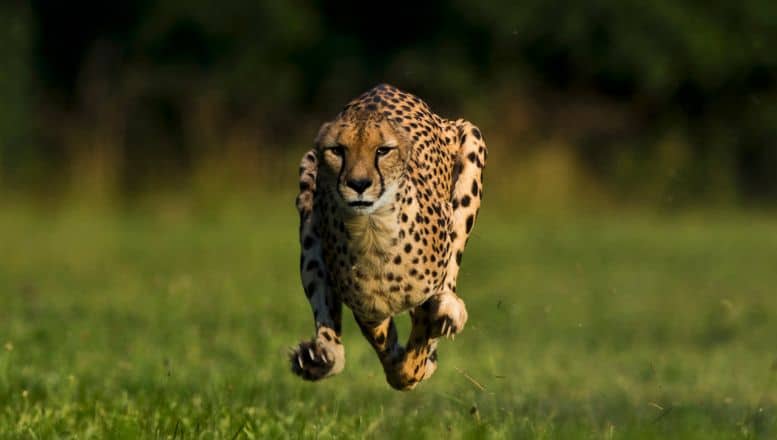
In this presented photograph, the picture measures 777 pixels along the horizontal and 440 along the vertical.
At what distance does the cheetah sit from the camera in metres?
3.79

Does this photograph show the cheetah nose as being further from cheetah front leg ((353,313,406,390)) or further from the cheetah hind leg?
cheetah front leg ((353,313,406,390))

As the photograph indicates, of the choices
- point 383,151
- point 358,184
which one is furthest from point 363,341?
point 358,184

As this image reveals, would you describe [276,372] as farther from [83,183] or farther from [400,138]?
[83,183]

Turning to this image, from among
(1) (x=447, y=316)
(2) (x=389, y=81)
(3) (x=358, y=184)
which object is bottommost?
(1) (x=447, y=316)

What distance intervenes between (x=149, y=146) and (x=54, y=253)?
16.0 feet

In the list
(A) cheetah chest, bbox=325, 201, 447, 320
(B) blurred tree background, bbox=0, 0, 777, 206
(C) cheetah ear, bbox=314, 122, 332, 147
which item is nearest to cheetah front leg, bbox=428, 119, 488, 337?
(A) cheetah chest, bbox=325, 201, 447, 320

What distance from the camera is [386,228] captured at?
397 centimetres

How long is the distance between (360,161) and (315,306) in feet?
2.33

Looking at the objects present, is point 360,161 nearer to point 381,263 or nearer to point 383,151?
point 383,151

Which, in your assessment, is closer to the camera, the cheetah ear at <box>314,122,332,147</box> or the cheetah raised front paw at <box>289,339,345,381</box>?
the cheetah ear at <box>314,122,332,147</box>

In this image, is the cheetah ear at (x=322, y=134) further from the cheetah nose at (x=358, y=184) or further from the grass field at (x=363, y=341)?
the grass field at (x=363, y=341)

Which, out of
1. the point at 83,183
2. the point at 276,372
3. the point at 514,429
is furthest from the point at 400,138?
the point at 83,183

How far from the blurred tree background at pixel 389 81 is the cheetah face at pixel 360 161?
13.1 meters

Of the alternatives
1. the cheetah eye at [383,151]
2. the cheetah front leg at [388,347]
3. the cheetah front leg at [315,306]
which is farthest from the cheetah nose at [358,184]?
the cheetah front leg at [388,347]
